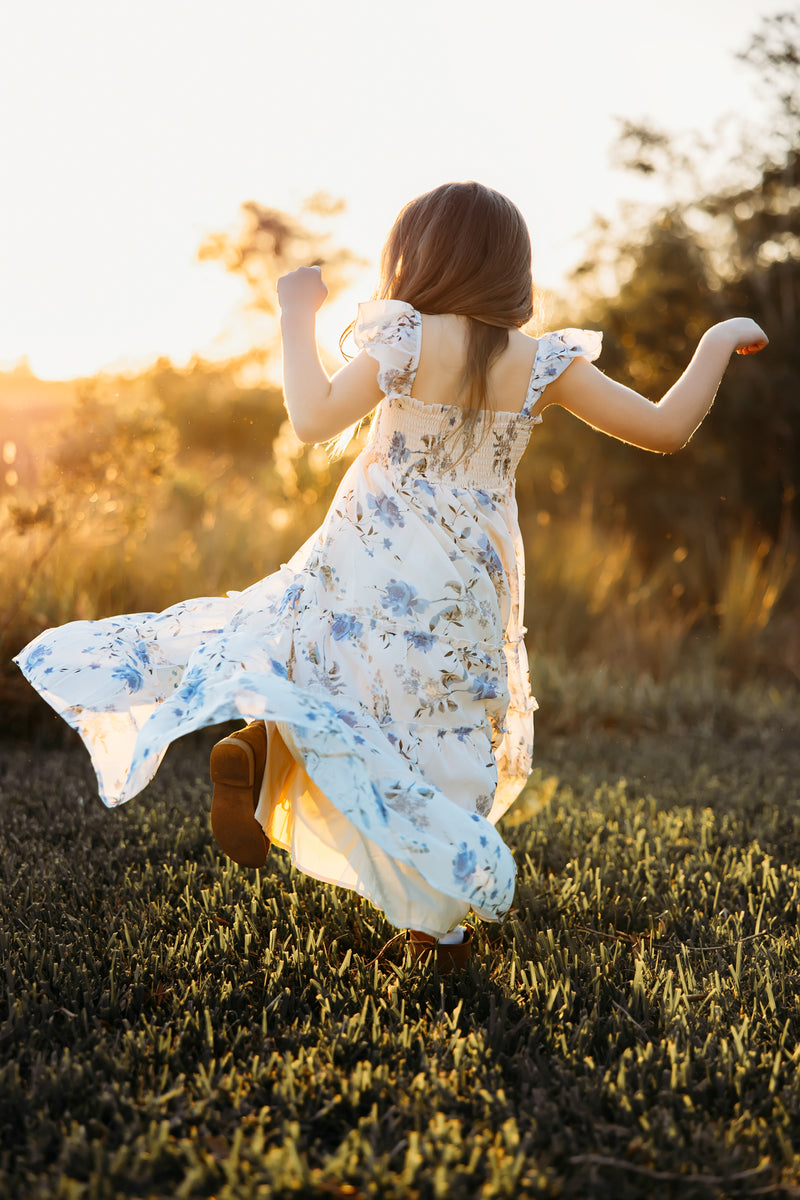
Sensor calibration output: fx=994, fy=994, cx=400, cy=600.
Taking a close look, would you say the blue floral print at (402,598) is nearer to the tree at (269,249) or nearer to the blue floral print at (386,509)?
the blue floral print at (386,509)

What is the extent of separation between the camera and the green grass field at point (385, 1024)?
5.00 feet

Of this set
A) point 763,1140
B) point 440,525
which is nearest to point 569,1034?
point 763,1140

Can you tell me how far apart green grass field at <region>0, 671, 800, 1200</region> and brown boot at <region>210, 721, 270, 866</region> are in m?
0.28

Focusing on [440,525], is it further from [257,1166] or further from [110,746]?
[257,1166]

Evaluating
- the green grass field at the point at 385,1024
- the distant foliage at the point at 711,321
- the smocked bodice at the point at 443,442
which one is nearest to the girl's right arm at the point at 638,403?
the smocked bodice at the point at 443,442

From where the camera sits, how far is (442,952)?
2.24m

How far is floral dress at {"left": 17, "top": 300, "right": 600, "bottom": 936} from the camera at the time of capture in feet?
6.78

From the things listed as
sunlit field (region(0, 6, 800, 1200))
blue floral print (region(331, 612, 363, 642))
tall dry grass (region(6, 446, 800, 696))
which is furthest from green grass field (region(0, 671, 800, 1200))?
tall dry grass (region(6, 446, 800, 696))

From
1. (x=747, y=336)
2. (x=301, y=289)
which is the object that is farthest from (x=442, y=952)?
(x=747, y=336)

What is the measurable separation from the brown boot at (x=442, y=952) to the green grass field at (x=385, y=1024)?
36 mm

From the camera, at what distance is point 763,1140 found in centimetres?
162

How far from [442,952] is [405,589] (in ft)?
2.71

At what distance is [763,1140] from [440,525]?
1358 mm

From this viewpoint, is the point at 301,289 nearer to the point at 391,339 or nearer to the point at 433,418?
the point at 391,339
